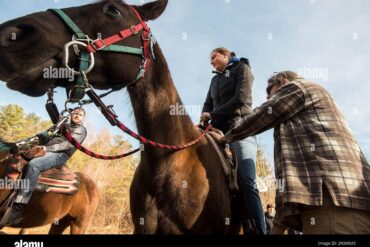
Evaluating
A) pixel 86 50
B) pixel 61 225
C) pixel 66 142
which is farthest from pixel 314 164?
pixel 61 225

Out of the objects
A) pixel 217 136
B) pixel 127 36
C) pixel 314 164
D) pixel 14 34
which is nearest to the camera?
pixel 14 34

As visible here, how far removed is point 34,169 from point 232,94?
435 centimetres

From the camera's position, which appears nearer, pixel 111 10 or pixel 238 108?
pixel 111 10

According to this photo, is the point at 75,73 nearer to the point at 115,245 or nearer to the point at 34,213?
the point at 115,245

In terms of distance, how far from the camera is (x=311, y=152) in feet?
7.61

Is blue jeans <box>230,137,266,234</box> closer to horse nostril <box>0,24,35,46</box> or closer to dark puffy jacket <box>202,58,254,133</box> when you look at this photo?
dark puffy jacket <box>202,58,254,133</box>

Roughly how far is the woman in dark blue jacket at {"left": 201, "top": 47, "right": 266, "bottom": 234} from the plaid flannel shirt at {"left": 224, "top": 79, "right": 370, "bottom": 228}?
2.32 feet

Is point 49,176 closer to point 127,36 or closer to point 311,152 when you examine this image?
point 127,36

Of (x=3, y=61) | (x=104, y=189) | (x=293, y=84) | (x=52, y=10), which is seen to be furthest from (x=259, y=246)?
(x=104, y=189)

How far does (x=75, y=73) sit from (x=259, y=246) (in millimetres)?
2064

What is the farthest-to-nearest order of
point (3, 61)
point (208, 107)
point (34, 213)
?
point (34, 213) → point (208, 107) → point (3, 61)

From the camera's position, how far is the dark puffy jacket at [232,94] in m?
3.56

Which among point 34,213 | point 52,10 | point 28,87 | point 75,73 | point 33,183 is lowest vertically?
point 34,213

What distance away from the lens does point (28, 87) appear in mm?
2266
